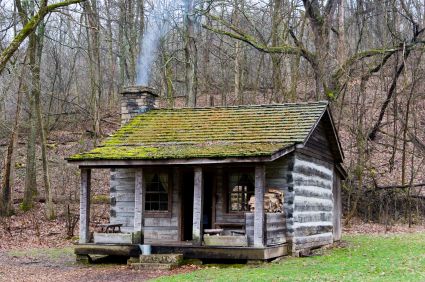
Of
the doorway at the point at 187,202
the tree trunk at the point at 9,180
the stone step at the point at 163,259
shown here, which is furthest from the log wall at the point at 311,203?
the tree trunk at the point at 9,180

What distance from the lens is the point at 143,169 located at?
17750 mm

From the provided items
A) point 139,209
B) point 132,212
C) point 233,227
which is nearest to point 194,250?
point 233,227

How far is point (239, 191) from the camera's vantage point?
17.3m

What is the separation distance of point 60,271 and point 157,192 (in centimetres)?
373

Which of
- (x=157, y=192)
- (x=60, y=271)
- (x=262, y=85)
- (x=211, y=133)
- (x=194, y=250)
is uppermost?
(x=262, y=85)

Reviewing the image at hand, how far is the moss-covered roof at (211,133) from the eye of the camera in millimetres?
16312

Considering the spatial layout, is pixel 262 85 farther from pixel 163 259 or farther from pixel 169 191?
pixel 163 259

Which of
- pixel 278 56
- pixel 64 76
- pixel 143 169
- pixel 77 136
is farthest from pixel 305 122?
pixel 64 76

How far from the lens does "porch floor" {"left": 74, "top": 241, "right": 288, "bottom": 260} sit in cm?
1540

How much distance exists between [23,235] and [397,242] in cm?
1344

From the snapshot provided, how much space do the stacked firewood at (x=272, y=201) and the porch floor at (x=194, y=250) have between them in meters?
1.02

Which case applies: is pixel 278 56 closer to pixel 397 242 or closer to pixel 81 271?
pixel 397 242

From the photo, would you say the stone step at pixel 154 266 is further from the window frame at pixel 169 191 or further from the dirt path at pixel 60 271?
the window frame at pixel 169 191

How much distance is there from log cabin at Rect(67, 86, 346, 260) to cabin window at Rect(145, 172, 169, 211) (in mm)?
30
